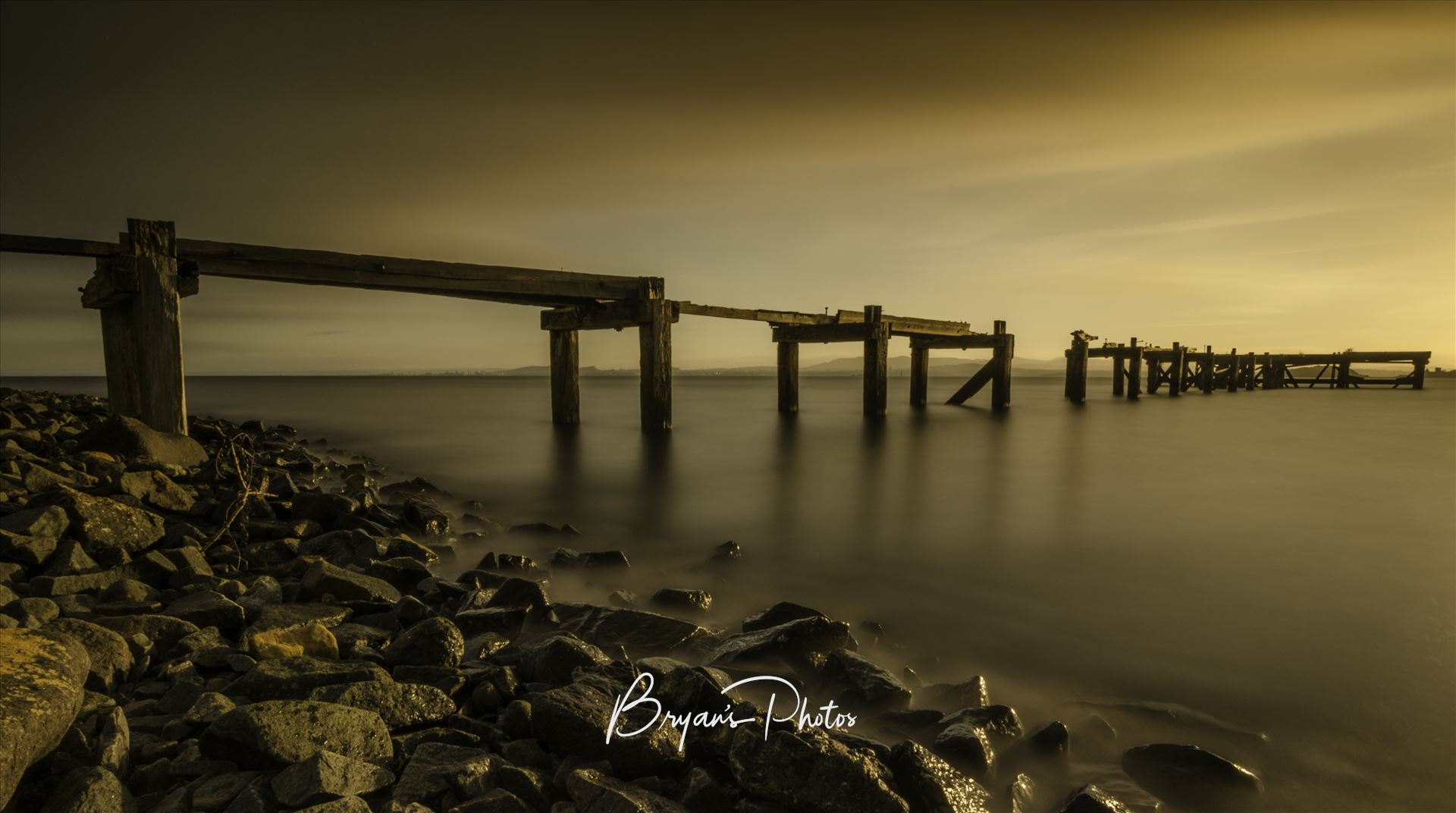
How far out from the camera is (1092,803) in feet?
7.45

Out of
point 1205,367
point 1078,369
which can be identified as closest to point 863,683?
point 1078,369

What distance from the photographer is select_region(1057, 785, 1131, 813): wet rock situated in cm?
226

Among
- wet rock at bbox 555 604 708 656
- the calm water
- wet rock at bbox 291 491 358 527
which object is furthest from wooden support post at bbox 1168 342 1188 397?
wet rock at bbox 291 491 358 527

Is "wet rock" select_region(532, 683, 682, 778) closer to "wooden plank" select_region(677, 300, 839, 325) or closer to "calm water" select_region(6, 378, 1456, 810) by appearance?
"calm water" select_region(6, 378, 1456, 810)

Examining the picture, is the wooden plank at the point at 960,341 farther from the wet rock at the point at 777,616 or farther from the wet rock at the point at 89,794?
the wet rock at the point at 89,794

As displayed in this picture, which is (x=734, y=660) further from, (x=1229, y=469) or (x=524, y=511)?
(x=1229, y=469)

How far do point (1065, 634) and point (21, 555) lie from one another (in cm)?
571

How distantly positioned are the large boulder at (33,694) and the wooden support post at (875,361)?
17113 millimetres

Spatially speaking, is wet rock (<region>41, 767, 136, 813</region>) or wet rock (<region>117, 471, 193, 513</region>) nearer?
wet rock (<region>41, 767, 136, 813</region>)

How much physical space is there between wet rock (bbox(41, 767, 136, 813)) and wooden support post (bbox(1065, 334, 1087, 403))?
30.0m

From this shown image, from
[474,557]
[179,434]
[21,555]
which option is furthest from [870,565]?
[179,434]

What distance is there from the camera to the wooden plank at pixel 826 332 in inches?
713

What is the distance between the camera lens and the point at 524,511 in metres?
7.85

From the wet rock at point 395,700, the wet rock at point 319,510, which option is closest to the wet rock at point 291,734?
the wet rock at point 395,700
